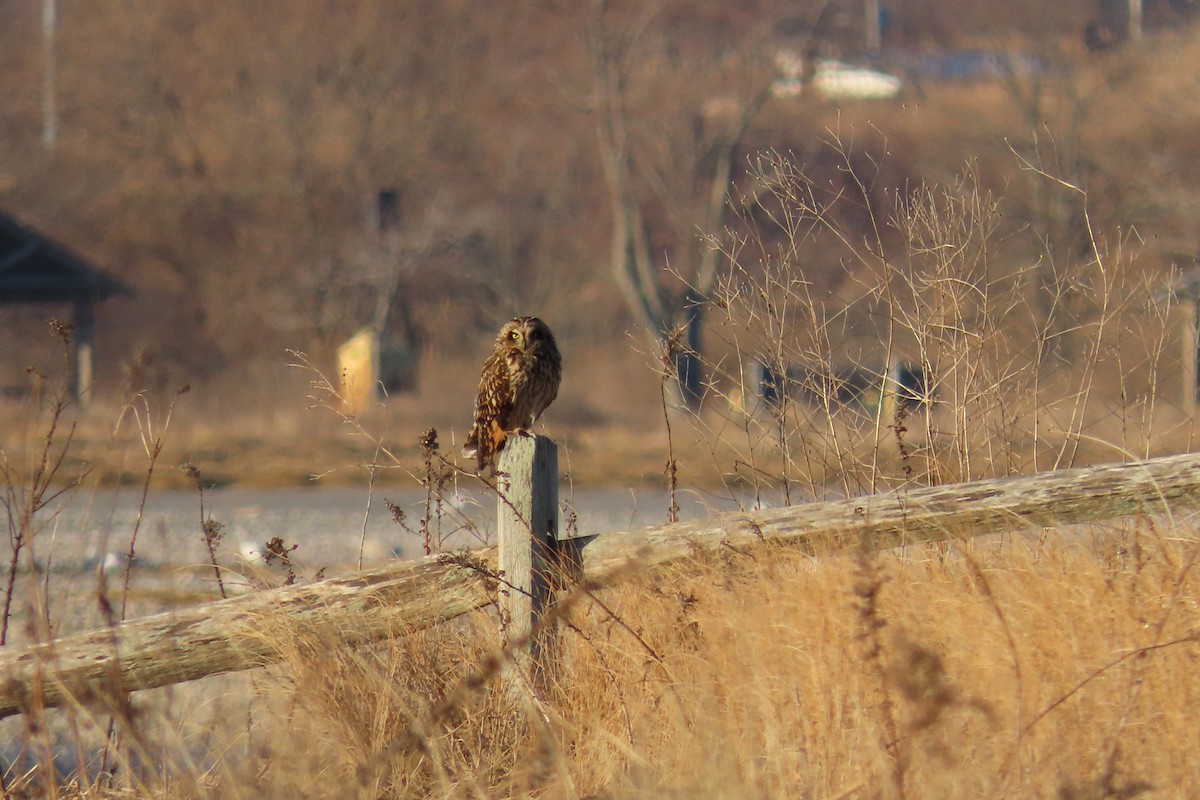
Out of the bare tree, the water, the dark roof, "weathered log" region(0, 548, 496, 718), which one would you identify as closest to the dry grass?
"weathered log" region(0, 548, 496, 718)

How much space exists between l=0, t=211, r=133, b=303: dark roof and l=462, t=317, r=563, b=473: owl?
2297cm

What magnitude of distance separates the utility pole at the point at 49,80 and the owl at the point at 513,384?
3603cm

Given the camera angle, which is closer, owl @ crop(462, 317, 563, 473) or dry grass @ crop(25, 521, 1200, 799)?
dry grass @ crop(25, 521, 1200, 799)

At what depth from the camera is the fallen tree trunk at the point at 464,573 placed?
12.0 ft

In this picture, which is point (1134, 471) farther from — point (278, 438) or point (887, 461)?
point (278, 438)

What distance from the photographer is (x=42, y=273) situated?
27.2 meters

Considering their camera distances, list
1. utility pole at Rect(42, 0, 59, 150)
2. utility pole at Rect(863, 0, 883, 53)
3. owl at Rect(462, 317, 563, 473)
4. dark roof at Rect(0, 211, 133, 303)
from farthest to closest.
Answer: utility pole at Rect(42, 0, 59, 150), utility pole at Rect(863, 0, 883, 53), dark roof at Rect(0, 211, 133, 303), owl at Rect(462, 317, 563, 473)

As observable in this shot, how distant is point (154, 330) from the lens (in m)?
36.2

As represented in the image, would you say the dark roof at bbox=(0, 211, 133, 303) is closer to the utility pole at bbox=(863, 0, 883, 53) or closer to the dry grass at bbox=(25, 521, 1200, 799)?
the utility pole at bbox=(863, 0, 883, 53)

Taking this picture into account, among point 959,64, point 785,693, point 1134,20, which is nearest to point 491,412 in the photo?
point 785,693

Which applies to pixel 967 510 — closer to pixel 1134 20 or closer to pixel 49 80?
pixel 1134 20

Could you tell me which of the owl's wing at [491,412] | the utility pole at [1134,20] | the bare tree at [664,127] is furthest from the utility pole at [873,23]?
the owl's wing at [491,412]

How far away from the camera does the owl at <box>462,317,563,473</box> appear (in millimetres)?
5414

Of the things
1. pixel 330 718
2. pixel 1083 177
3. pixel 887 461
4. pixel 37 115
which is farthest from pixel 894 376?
pixel 37 115
